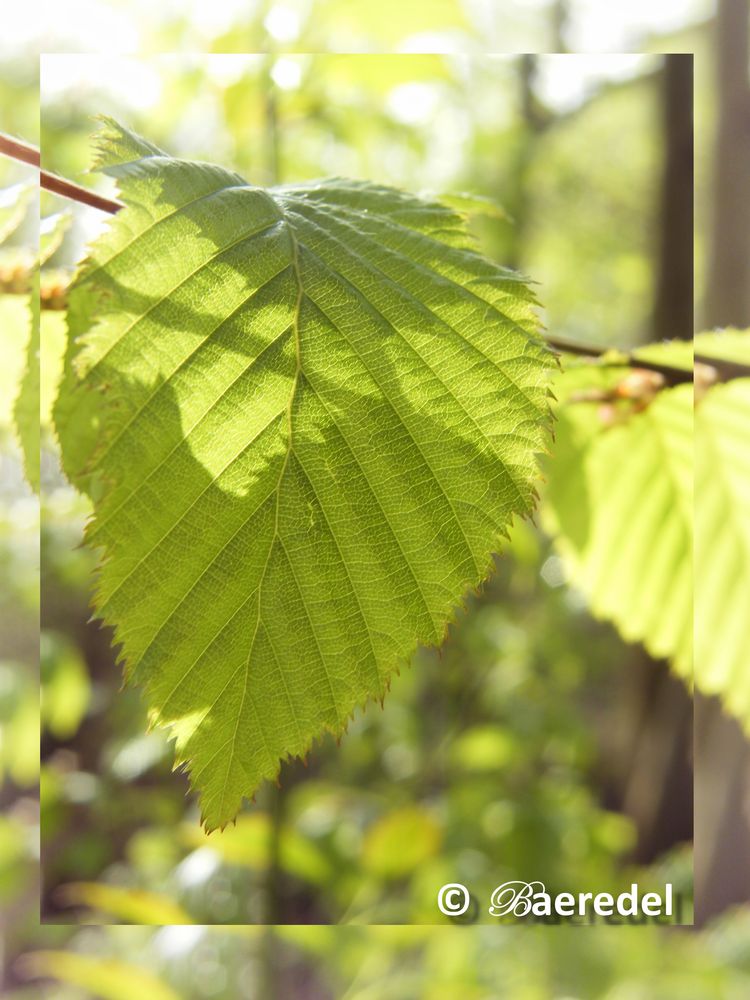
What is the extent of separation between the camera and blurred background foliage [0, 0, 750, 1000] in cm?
106

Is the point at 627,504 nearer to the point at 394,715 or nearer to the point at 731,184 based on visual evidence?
the point at 731,184

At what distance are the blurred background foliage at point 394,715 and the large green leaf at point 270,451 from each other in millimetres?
164

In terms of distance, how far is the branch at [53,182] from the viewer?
0.89 feet

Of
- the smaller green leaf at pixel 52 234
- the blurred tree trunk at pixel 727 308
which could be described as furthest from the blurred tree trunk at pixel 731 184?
the smaller green leaf at pixel 52 234

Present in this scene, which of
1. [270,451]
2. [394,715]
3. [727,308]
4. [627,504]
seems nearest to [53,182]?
[270,451]

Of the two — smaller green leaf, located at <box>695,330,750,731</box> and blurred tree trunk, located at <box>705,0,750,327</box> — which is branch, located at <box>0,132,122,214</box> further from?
blurred tree trunk, located at <box>705,0,750,327</box>

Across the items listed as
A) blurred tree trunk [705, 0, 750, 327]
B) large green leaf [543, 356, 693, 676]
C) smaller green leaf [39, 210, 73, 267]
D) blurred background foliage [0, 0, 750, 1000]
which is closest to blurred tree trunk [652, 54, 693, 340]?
blurred background foliage [0, 0, 750, 1000]

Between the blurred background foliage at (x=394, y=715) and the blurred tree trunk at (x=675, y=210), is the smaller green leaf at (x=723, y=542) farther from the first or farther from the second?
the blurred tree trunk at (x=675, y=210)

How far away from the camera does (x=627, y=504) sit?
670 millimetres

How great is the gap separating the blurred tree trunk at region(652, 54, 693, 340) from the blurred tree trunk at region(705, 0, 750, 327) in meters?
0.49

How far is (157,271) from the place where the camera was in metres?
0.25

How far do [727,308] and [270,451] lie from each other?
3.45 ft

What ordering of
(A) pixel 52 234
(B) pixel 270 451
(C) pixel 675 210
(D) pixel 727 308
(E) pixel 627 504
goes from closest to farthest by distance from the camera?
(B) pixel 270 451 < (A) pixel 52 234 < (E) pixel 627 504 < (D) pixel 727 308 < (C) pixel 675 210

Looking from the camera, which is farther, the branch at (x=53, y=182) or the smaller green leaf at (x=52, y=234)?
the smaller green leaf at (x=52, y=234)
